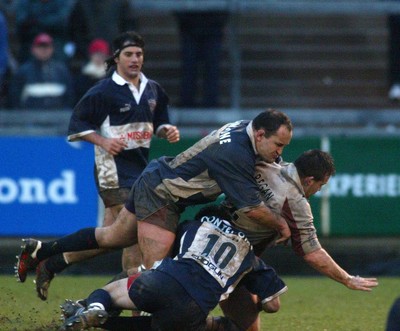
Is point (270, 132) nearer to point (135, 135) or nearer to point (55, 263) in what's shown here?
point (135, 135)

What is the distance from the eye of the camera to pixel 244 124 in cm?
836

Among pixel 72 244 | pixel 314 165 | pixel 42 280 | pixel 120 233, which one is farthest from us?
pixel 42 280

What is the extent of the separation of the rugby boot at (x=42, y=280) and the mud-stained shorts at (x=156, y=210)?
1.21 metres

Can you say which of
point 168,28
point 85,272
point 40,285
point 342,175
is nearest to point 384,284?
point 342,175

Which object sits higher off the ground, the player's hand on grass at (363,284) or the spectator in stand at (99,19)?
the spectator in stand at (99,19)

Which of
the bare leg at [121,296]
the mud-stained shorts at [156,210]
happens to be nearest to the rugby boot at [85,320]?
the bare leg at [121,296]

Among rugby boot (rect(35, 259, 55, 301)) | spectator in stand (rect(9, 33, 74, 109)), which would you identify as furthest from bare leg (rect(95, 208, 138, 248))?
spectator in stand (rect(9, 33, 74, 109))

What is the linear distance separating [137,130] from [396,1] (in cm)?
776

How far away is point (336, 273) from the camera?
26.5 feet

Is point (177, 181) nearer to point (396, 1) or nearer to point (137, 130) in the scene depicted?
point (137, 130)

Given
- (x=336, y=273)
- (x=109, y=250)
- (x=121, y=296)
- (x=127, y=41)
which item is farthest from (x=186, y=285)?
(x=127, y=41)

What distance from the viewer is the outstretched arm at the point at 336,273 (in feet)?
26.2

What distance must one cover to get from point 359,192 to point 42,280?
19.3 feet

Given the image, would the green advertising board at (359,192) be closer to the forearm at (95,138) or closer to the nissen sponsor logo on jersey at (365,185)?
the nissen sponsor logo on jersey at (365,185)
